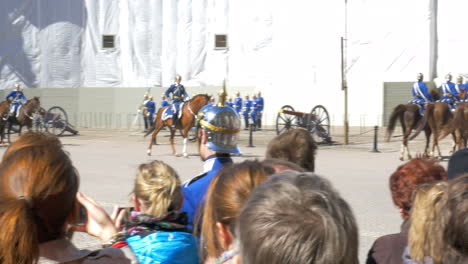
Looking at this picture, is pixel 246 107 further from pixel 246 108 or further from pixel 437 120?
pixel 437 120

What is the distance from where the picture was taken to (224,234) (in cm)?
244

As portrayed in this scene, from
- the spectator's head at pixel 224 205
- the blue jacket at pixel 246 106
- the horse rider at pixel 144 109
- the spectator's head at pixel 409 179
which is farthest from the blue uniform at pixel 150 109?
the spectator's head at pixel 224 205

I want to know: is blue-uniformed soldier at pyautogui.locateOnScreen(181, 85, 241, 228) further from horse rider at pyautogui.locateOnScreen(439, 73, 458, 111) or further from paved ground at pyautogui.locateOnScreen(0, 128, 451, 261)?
horse rider at pyautogui.locateOnScreen(439, 73, 458, 111)

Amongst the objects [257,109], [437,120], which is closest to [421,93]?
[437,120]

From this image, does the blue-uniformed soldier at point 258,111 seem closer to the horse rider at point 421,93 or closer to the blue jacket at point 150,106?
the blue jacket at point 150,106

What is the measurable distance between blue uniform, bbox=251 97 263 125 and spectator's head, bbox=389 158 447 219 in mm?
30192

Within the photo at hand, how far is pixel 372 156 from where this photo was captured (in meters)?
20.5

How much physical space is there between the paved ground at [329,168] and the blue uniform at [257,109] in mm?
2526

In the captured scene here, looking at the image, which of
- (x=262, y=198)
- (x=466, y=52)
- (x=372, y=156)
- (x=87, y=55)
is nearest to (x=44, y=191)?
(x=262, y=198)

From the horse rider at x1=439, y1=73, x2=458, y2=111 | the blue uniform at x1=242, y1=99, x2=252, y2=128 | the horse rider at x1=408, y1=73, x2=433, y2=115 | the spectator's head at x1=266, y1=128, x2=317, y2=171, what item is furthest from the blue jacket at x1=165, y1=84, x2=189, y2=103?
the spectator's head at x1=266, y1=128, x2=317, y2=171

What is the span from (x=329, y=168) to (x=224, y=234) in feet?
47.1

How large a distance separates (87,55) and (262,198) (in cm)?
3845

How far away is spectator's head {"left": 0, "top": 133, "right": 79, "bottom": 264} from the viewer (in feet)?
6.85

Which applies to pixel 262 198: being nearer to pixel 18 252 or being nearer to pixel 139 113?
pixel 18 252
